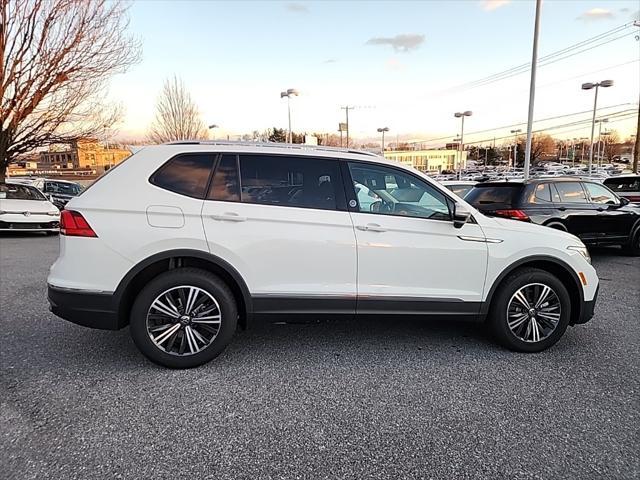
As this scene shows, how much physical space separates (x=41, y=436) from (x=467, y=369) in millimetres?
3020

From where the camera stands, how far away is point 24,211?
11.1m

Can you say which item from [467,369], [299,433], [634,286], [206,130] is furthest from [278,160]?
[206,130]

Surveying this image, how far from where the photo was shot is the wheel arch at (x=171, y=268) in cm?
329

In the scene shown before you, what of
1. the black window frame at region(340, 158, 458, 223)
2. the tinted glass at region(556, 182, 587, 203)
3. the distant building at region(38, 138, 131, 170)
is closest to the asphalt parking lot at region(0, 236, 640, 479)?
the black window frame at region(340, 158, 458, 223)

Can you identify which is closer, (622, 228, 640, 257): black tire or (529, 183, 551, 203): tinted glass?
(529, 183, 551, 203): tinted glass

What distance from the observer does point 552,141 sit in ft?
358

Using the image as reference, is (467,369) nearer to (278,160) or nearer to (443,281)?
(443,281)

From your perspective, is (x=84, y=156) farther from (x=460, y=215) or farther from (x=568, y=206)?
(x=460, y=215)

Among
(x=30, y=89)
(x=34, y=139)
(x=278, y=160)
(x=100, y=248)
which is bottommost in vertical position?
(x=100, y=248)

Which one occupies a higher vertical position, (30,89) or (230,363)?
(30,89)

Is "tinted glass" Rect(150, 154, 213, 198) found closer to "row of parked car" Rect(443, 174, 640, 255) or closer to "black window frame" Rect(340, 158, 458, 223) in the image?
"black window frame" Rect(340, 158, 458, 223)

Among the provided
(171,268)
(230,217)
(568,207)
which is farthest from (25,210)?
(568,207)

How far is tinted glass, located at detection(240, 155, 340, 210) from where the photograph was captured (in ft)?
11.4

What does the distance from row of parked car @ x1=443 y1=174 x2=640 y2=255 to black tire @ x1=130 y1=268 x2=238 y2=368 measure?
5.15 meters
